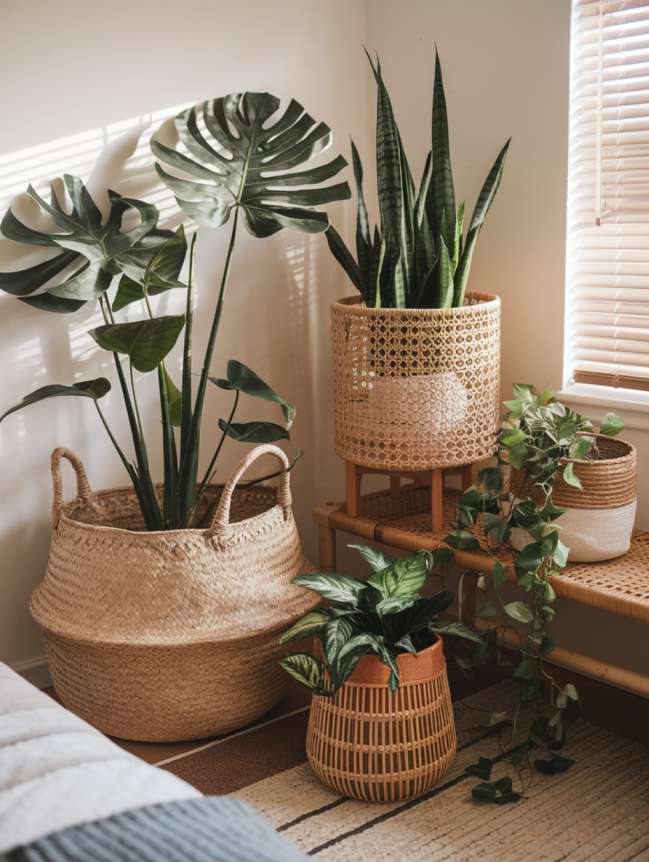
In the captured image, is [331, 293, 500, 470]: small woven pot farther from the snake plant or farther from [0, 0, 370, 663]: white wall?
[0, 0, 370, 663]: white wall

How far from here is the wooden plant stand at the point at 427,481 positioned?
2.15 meters

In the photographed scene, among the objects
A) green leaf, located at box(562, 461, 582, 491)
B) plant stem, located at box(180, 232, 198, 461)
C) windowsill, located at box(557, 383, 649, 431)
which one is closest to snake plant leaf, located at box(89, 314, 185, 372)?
plant stem, located at box(180, 232, 198, 461)

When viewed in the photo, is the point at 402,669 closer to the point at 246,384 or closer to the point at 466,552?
the point at 466,552

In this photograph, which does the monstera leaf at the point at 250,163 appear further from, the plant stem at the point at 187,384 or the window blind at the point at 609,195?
the window blind at the point at 609,195

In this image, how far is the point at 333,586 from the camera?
187 cm

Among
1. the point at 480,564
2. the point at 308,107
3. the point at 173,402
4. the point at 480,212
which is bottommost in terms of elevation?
the point at 480,564

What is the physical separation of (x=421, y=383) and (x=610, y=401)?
1.42 feet

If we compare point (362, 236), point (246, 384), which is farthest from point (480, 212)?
point (246, 384)

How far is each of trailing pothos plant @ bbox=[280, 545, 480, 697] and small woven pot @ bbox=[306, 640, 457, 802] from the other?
0.04 metres

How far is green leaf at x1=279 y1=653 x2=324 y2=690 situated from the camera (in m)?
1.83

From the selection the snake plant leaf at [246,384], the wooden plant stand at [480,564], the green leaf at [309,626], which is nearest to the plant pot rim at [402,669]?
the green leaf at [309,626]

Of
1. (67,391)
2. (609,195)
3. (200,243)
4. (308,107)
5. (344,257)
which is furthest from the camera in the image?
(308,107)

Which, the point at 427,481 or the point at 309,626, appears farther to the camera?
the point at 427,481

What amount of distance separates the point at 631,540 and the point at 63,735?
53.8 inches
